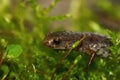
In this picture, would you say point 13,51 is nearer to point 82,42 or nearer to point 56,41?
point 56,41

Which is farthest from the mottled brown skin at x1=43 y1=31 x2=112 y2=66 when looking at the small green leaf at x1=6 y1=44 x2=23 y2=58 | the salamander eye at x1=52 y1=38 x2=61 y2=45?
the small green leaf at x1=6 y1=44 x2=23 y2=58

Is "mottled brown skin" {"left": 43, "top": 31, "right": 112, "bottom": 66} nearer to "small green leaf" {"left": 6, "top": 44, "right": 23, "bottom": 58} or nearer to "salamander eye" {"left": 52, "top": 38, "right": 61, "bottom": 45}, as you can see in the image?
"salamander eye" {"left": 52, "top": 38, "right": 61, "bottom": 45}

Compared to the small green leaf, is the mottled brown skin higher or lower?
higher

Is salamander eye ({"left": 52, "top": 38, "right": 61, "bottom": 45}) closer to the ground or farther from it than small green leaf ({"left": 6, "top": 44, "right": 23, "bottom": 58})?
farther from it

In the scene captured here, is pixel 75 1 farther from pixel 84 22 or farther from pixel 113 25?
pixel 113 25

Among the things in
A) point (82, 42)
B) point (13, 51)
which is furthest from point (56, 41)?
point (13, 51)

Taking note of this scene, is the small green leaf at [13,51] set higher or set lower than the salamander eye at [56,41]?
lower

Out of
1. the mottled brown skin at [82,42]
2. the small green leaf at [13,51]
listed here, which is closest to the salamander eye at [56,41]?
the mottled brown skin at [82,42]

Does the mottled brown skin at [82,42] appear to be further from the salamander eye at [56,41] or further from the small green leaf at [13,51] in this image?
the small green leaf at [13,51]
